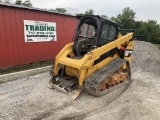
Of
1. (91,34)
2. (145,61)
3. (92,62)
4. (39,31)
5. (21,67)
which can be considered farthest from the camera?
(145,61)

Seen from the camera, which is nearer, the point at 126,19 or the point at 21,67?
the point at 21,67

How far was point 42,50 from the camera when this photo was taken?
11242 mm

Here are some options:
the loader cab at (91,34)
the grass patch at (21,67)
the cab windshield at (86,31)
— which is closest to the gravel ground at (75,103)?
the grass patch at (21,67)

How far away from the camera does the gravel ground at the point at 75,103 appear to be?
16.8 feet

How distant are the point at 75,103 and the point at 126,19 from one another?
3380 centimetres

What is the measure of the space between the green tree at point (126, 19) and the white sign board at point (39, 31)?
27.7 meters

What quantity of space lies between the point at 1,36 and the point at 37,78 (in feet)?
8.74

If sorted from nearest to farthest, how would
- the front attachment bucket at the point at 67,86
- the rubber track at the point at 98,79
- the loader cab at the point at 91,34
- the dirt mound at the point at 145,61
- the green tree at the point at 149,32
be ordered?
the rubber track at the point at 98,79 → the front attachment bucket at the point at 67,86 → the loader cab at the point at 91,34 → the dirt mound at the point at 145,61 → the green tree at the point at 149,32

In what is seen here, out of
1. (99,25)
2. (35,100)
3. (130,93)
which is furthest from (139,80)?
(35,100)

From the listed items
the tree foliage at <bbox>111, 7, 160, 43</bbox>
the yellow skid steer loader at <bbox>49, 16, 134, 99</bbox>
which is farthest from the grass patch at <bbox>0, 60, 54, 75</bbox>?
the tree foliage at <bbox>111, 7, 160, 43</bbox>

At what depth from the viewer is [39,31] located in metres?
10.9

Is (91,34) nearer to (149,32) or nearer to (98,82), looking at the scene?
(98,82)

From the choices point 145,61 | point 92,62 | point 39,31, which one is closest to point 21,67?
point 39,31

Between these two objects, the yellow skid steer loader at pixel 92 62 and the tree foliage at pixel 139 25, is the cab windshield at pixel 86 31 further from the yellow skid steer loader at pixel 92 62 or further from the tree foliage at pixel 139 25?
the tree foliage at pixel 139 25
